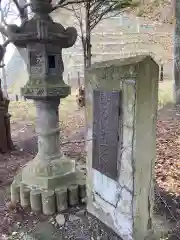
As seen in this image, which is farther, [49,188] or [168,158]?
[168,158]

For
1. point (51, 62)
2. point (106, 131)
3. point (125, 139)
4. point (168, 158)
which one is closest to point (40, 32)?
point (51, 62)

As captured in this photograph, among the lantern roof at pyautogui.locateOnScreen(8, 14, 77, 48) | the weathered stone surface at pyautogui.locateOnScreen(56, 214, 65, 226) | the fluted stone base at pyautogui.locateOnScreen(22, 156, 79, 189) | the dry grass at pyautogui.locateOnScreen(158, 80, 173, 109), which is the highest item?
the lantern roof at pyautogui.locateOnScreen(8, 14, 77, 48)

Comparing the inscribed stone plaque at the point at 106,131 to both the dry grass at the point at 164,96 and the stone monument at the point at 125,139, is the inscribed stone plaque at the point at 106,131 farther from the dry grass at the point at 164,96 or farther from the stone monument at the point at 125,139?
the dry grass at the point at 164,96

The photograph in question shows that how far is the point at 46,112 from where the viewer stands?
3.72 m

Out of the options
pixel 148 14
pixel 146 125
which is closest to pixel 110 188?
pixel 146 125

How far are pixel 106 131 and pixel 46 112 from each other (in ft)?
4.39

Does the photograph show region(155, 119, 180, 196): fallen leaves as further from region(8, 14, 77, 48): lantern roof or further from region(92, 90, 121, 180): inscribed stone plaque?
region(8, 14, 77, 48): lantern roof

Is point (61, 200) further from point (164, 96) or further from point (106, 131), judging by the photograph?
point (164, 96)

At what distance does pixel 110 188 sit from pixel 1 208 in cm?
180

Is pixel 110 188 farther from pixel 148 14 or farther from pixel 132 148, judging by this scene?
pixel 148 14

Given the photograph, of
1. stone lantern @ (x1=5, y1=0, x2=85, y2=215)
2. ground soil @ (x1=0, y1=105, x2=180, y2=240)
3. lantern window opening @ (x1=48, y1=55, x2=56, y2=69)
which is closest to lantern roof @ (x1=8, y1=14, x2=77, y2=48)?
stone lantern @ (x1=5, y1=0, x2=85, y2=215)

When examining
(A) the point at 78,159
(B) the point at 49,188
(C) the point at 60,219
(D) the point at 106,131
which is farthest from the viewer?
(A) the point at 78,159

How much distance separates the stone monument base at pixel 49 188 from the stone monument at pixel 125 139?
64 cm

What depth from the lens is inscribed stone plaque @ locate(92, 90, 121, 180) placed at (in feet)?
8.31
